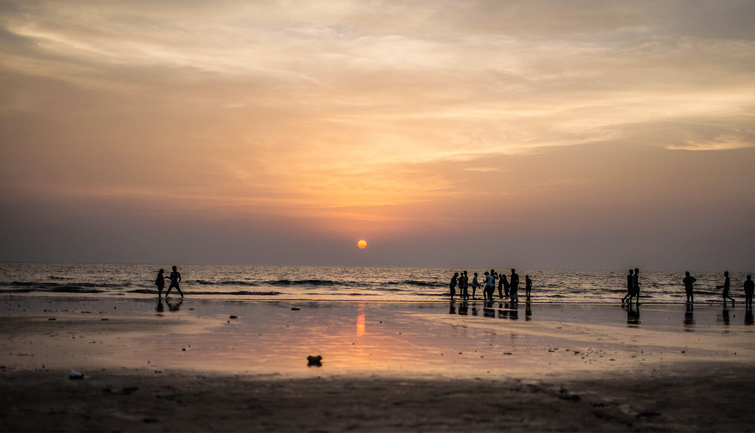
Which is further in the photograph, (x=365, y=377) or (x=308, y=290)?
Result: (x=308, y=290)

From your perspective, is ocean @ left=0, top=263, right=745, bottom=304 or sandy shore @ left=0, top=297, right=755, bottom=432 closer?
sandy shore @ left=0, top=297, right=755, bottom=432

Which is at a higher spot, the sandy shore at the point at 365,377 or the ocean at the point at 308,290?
the sandy shore at the point at 365,377

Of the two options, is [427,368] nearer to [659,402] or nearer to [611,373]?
[611,373]

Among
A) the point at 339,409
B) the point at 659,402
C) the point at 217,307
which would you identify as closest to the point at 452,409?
the point at 339,409

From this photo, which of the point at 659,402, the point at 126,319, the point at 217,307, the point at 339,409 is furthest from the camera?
the point at 217,307

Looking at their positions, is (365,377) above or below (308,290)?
above

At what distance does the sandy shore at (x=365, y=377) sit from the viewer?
1048cm

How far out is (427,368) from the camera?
1559cm

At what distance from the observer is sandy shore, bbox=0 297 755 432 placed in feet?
34.4

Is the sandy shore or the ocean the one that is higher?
the sandy shore

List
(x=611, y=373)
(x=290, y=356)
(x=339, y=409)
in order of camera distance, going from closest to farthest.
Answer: (x=339, y=409), (x=611, y=373), (x=290, y=356)

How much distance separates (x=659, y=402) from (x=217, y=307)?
93.2ft

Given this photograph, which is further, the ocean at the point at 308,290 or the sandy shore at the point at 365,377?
the ocean at the point at 308,290

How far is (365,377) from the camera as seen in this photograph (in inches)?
558
